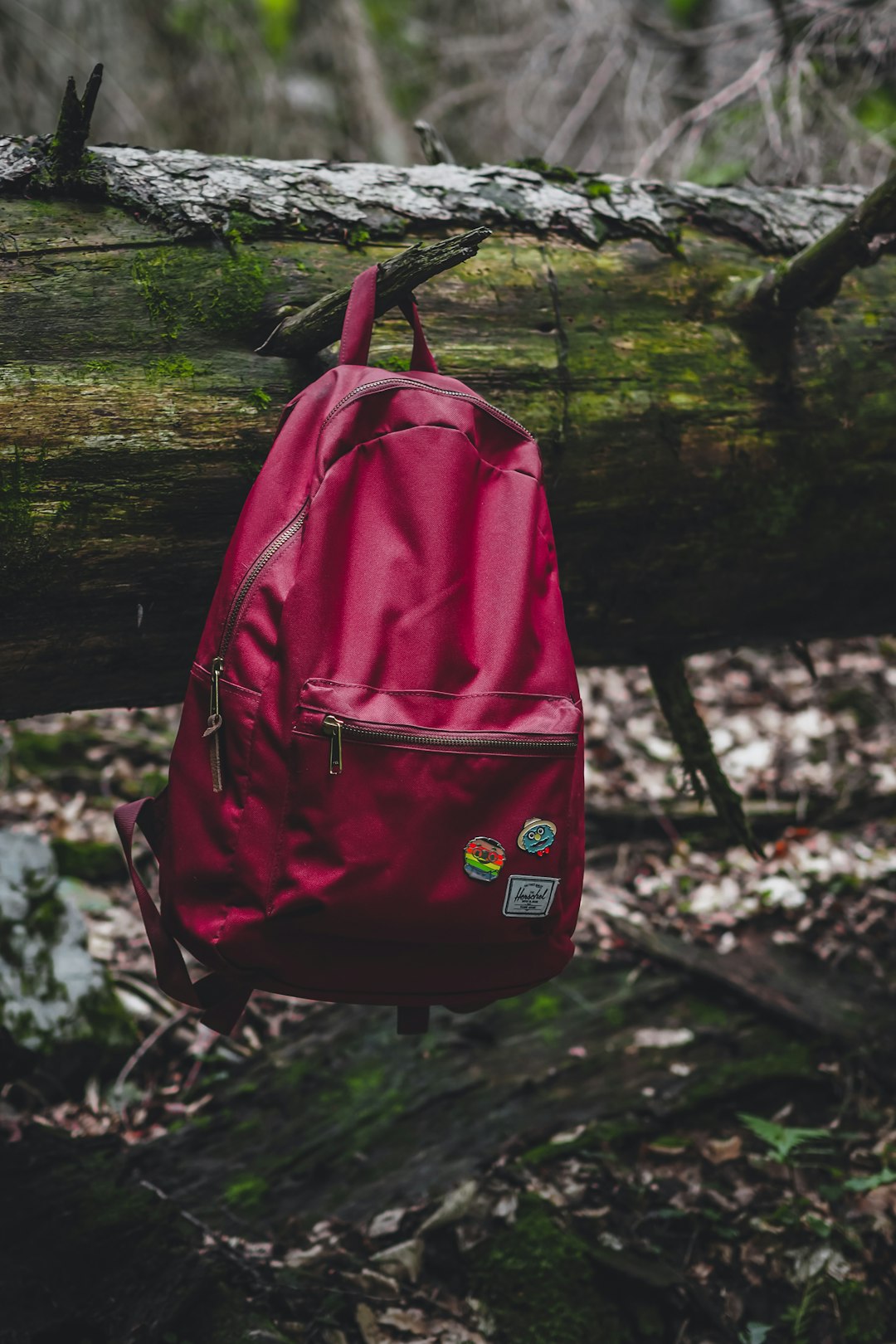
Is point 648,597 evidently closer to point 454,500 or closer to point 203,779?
point 454,500

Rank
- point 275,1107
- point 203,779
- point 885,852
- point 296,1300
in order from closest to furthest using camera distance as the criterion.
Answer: point 203,779
point 296,1300
point 275,1107
point 885,852

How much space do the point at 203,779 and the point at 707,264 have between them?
1.81 m

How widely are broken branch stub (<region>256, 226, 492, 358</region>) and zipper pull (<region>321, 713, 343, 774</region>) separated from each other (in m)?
0.81

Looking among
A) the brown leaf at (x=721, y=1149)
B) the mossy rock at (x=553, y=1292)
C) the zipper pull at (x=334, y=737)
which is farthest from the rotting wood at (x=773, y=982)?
the zipper pull at (x=334, y=737)

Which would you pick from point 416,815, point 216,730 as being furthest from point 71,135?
point 416,815

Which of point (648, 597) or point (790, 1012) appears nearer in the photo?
point (648, 597)

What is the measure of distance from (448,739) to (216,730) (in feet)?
1.26

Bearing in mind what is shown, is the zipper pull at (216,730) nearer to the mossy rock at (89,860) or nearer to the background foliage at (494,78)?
the mossy rock at (89,860)

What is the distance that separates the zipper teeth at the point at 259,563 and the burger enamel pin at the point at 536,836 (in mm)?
577


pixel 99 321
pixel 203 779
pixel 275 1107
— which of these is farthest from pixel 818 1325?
pixel 99 321

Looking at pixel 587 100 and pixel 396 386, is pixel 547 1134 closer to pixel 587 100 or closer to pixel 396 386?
pixel 396 386

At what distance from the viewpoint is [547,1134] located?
8.79ft

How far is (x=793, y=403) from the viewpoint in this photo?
2.33 metres

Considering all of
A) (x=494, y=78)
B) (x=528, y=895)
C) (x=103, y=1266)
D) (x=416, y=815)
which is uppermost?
(x=494, y=78)
